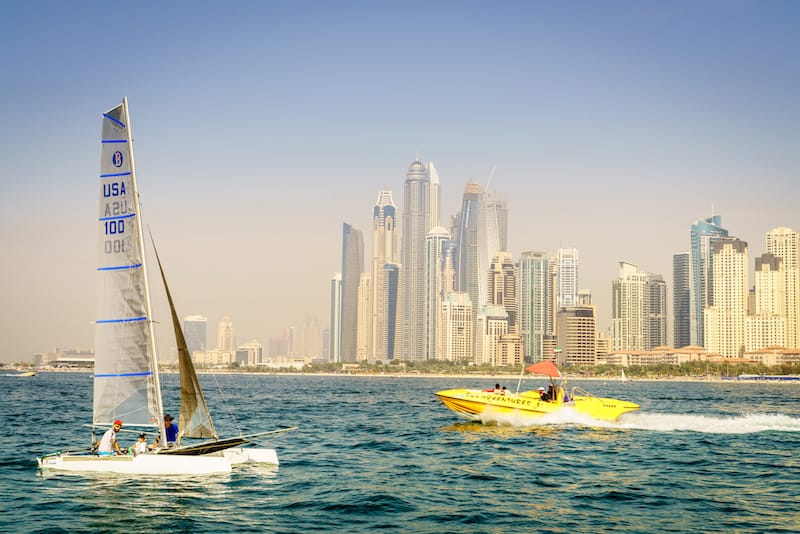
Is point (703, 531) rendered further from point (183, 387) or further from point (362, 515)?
point (183, 387)

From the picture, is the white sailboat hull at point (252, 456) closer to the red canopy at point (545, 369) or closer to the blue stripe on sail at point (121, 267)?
the blue stripe on sail at point (121, 267)

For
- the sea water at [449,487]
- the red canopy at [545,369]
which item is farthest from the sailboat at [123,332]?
the red canopy at [545,369]

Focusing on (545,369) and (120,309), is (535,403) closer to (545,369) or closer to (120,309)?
(545,369)

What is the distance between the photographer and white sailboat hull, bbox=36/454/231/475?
2833 centimetres

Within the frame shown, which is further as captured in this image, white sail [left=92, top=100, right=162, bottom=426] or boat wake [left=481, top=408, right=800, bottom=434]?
boat wake [left=481, top=408, right=800, bottom=434]

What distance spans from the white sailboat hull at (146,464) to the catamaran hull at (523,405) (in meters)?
23.4

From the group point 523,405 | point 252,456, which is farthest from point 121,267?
point 523,405

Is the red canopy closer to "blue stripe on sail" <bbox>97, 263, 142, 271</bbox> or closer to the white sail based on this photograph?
the white sail

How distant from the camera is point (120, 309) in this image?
2877cm

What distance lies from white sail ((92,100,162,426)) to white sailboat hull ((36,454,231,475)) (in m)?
1.33

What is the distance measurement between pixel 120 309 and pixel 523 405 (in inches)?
1106

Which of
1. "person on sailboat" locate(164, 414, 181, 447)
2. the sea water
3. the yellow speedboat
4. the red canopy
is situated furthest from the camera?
the red canopy

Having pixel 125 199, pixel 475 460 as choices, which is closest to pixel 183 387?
pixel 125 199

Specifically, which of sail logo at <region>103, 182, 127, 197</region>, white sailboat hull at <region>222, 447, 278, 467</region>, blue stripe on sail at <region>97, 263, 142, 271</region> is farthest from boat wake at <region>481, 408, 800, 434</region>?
sail logo at <region>103, 182, 127, 197</region>
